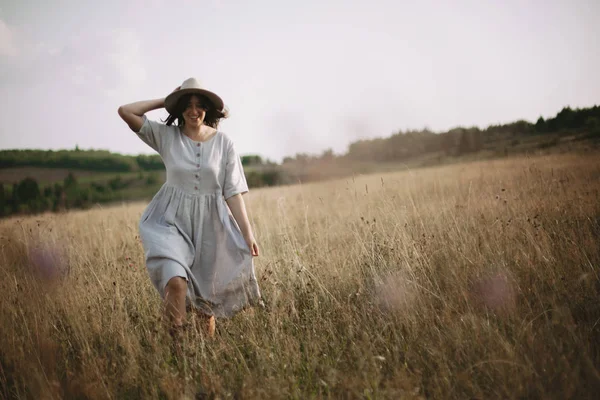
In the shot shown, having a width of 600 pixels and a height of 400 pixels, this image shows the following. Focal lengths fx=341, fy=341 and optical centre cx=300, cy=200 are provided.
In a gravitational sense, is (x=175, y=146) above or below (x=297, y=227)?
above

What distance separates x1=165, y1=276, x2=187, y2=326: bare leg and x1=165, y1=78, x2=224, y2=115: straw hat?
134 centimetres

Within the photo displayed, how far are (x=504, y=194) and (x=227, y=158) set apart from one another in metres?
4.24

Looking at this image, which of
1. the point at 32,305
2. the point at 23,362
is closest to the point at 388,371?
the point at 23,362

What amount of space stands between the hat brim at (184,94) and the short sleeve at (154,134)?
0.54ft

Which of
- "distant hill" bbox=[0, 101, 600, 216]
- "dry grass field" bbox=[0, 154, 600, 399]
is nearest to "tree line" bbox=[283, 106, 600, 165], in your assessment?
Answer: "distant hill" bbox=[0, 101, 600, 216]

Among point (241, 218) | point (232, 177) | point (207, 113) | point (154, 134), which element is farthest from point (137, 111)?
point (241, 218)

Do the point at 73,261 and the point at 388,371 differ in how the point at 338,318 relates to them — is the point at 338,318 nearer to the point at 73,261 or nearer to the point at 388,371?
the point at 388,371

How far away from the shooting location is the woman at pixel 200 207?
2.54 meters

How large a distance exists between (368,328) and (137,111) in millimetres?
2283

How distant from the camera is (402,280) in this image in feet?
9.40

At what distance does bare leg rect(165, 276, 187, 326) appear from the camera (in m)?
2.28

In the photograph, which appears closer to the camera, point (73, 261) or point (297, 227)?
point (73, 261)

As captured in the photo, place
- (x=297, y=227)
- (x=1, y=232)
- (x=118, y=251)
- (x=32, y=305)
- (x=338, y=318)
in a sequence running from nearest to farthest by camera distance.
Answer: (x=338, y=318), (x=32, y=305), (x=118, y=251), (x=297, y=227), (x=1, y=232)

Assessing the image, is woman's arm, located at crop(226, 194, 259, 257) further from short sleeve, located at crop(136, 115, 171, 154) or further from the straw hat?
the straw hat
